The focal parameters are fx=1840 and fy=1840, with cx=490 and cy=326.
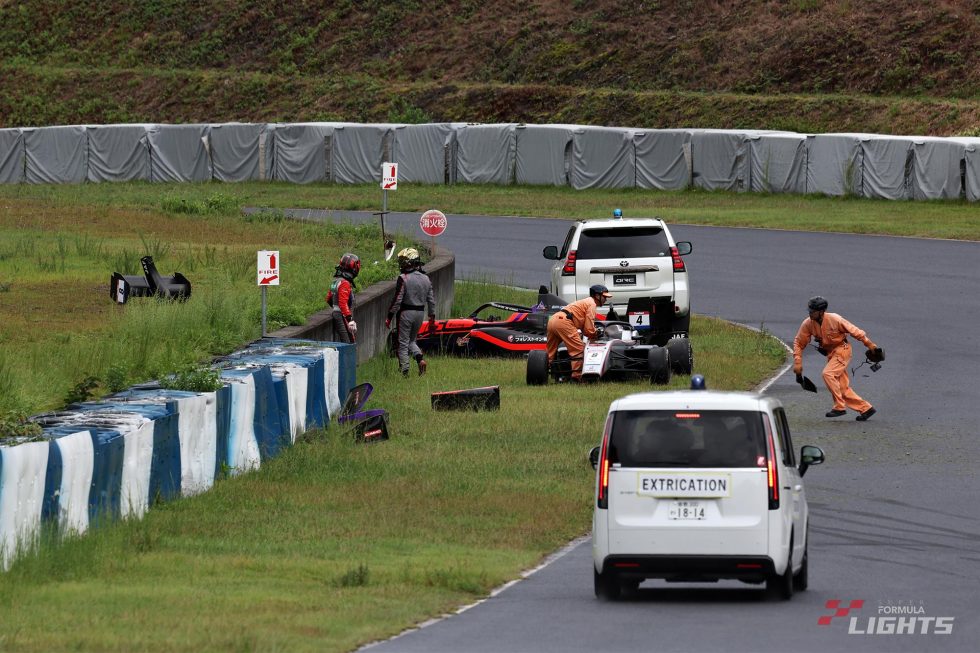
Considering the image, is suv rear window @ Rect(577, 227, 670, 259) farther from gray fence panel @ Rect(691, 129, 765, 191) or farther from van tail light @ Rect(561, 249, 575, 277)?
gray fence panel @ Rect(691, 129, 765, 191)

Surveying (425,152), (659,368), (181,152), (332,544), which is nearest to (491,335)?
(659,368)

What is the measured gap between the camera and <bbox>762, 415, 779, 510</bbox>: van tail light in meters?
12.1

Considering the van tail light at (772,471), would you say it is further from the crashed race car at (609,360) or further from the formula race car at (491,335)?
the formula race car at (491,335)

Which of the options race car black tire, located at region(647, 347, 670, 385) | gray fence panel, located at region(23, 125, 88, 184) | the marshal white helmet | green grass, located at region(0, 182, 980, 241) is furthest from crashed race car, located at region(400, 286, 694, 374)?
gray fence panel, located at region(23, 125, 88, 184)

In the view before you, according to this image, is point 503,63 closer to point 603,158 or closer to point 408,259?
point 603,158

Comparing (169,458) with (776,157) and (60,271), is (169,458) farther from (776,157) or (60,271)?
(776,157)

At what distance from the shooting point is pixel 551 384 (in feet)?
80.1

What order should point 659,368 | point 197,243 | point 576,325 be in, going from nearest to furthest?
point 659,368, point 576,325, point 197,243

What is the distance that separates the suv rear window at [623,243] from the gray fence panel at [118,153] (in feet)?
123

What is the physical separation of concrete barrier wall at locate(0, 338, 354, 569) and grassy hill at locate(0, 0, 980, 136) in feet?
134

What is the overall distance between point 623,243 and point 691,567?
16197 millimetres

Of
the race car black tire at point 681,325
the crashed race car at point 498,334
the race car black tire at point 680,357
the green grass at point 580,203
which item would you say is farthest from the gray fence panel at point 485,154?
the race car black tire at point 680,357

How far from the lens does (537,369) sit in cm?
2417

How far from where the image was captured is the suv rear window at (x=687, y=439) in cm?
1227
